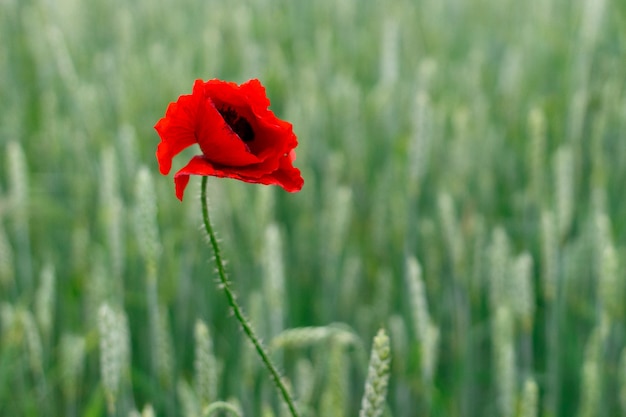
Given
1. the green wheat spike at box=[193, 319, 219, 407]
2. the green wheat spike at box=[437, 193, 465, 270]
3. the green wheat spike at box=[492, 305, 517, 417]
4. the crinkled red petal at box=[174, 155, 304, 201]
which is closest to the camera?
the crinkled red petal at box=[174, 155, 304, 201]

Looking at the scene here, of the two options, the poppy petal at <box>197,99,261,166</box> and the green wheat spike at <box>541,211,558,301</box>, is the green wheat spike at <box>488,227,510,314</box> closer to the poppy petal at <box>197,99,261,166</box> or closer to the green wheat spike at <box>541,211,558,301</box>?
the green wheat spike at <box>541,211,558,301</box>

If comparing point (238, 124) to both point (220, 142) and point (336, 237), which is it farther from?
point (336, 237)

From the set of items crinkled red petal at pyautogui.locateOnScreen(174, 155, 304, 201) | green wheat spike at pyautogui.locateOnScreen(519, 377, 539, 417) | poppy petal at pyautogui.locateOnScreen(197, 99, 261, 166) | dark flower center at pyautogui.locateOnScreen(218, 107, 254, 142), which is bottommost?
green wheat spike at pyautogui.locateOnScreen(519, 377, 539, 417)

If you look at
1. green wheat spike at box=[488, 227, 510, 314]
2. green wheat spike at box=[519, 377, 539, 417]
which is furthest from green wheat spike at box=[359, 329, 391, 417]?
green wheat spike at box=[488, 227, 510, 314]

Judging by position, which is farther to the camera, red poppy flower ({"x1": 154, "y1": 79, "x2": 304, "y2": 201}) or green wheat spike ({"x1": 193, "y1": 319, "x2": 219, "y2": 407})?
green wheat spike ({"x1": 193, "y1": 319, "x2": 219, "y2": 407})

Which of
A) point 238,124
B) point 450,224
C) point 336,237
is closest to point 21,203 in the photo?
point 336,237

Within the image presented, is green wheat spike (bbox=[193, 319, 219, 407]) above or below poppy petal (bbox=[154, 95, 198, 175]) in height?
below

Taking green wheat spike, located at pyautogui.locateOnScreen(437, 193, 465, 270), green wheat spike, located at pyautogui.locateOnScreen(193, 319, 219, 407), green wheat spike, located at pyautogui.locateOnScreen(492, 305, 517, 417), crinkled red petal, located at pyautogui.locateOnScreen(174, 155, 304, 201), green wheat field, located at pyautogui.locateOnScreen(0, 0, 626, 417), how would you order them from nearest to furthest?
1. crinkled red petal, located at pyautogui.locateOnScreen(174, 155, 304, 201)
2. green wheat spike, located at pyautogui.locateOnScreen(193, 319, 219, 407)
3. green wheat spike, located at pyautogui.locateOnScreen(492, 305, 517, 417)
4. green wheat field, located at pyautogui.locateOnScreen(0, 0, 626, 417)
5. green wheat spike, located at pyautogui.locateOnScreen(437, 193, 465, 270)
